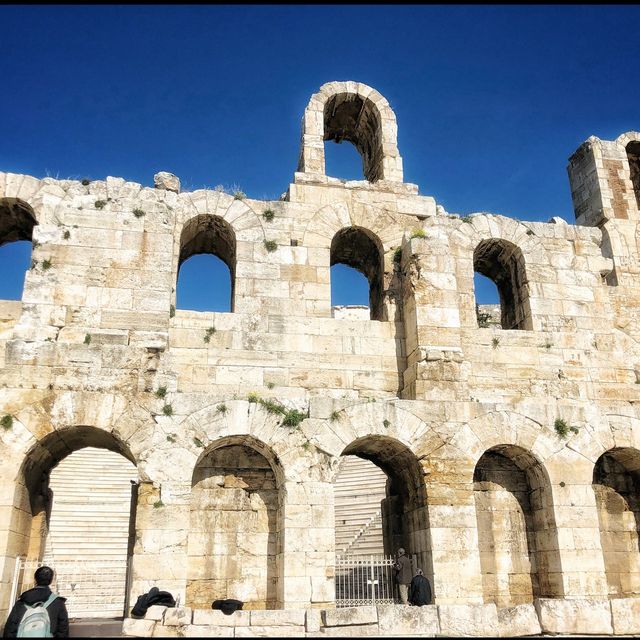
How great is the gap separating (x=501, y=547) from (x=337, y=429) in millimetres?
4224

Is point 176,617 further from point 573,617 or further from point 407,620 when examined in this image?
point 573,617

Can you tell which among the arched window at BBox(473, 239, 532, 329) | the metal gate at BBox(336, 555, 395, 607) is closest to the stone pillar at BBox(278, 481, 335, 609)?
the metal gate at BBox(336, 555, 395, 607)

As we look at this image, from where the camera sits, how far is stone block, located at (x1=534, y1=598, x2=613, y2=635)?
963cm

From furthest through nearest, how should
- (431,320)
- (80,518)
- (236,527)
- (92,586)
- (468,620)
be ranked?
(80,518), (92,586), (431,320), (236,527), (468,620)

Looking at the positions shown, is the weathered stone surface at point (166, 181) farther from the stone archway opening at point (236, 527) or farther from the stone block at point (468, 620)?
the stone block at point (468, 620)

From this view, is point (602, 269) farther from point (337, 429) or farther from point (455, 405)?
point (337, 429)

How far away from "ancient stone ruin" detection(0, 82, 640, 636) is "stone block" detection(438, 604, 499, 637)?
27mm

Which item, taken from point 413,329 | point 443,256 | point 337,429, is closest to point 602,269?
point 443,256

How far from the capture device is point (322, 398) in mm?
12406

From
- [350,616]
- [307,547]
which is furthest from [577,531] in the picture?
[350,616]

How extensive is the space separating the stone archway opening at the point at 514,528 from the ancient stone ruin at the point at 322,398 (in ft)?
0.15

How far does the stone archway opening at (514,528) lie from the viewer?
12773 millimetres

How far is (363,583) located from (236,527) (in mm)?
3147

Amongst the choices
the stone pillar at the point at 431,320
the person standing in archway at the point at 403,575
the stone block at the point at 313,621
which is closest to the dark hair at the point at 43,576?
the stone block at the point at 313,621
